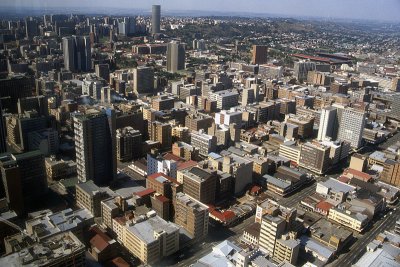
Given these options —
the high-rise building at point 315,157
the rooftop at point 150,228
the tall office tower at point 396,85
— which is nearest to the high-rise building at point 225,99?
the high-rise building at point 315,157

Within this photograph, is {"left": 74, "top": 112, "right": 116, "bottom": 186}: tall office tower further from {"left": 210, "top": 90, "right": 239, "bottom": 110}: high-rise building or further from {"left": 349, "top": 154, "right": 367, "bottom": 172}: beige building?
{"left": 210, "top": 90, "right": 239, "bottom": 110}: high-rise building

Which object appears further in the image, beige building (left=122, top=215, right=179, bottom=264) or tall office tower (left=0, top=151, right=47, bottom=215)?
tall office tower (left=0, top=151, right=47, bottom=215)

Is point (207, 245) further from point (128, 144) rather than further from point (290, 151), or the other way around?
point (290, 151)

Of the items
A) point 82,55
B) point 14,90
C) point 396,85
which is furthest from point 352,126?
point 82,55

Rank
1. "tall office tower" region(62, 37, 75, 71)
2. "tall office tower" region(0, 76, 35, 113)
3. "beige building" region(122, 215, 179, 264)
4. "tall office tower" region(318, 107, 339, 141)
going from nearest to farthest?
"beige building" region(122, 215, 179, 264)
"tall office tower" region(318, 107, 339, 141)
"tall office tower" region(0, 76, 35, 113)
"tall office tower" region(62, 37, 75, 71)

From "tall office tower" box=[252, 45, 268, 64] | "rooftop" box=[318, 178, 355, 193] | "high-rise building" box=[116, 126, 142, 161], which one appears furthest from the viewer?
"tall office tower" box=[252, 45, 268, 64]

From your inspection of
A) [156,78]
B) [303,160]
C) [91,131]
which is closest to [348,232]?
[303,160]

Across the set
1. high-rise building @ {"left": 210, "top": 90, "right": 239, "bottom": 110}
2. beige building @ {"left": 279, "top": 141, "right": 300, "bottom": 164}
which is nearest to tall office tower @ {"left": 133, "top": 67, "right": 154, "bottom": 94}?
high-rise building @ {"left": 210, "top": 90, "right": 239, "bottom": 110}
